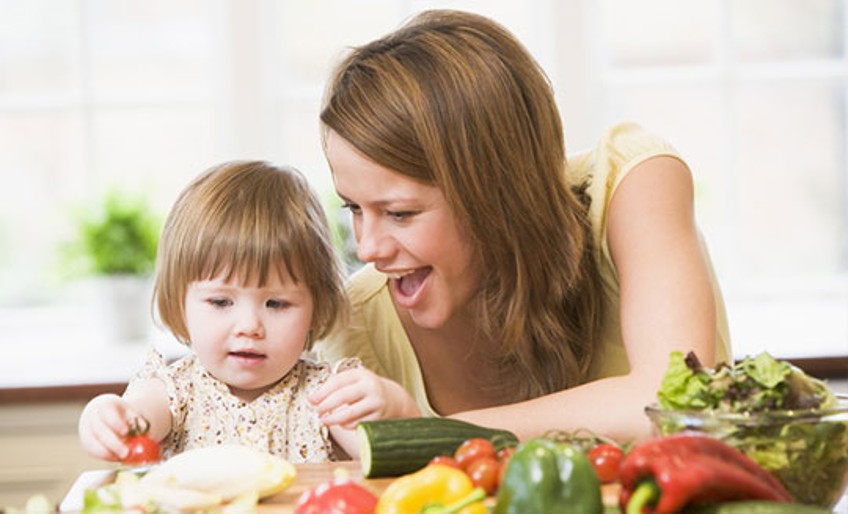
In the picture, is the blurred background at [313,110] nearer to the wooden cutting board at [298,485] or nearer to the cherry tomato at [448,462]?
the wooden cutting board at [298,485]

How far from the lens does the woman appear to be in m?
2.07

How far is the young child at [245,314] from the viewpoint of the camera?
2.15 m

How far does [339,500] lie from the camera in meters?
1.47

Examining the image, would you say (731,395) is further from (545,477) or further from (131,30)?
(131,30)

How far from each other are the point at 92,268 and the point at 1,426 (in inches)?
24.3

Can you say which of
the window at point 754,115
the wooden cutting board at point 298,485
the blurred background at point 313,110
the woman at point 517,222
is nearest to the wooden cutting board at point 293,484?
the wooden cutting board at point 298,485

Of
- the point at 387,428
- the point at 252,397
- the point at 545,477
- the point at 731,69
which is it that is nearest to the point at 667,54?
the point at 731,69

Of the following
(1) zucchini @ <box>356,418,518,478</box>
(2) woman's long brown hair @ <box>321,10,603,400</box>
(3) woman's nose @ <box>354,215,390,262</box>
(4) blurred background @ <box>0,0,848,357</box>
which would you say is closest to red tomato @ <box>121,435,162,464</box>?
(1) zucchini @ <box>356,418,518,478</box>

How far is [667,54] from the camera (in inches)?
175

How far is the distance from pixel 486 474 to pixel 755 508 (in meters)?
0.35

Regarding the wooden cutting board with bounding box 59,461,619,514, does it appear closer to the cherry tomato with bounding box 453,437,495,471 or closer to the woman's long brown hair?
the cherry tomato with bounding box 453,437,495,471

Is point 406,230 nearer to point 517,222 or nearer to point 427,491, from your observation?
point 517,222

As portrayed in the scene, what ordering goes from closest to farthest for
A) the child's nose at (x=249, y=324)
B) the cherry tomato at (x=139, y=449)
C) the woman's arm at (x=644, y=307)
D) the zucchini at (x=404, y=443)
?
the zucchini at (x=404, y=443) → the cherry tomato at (x=139, y=449) → the woman's arm at (x=644, y=307) → the child's nose at (x=249, y=324)

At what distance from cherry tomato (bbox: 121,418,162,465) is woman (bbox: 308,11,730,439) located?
244 mm
